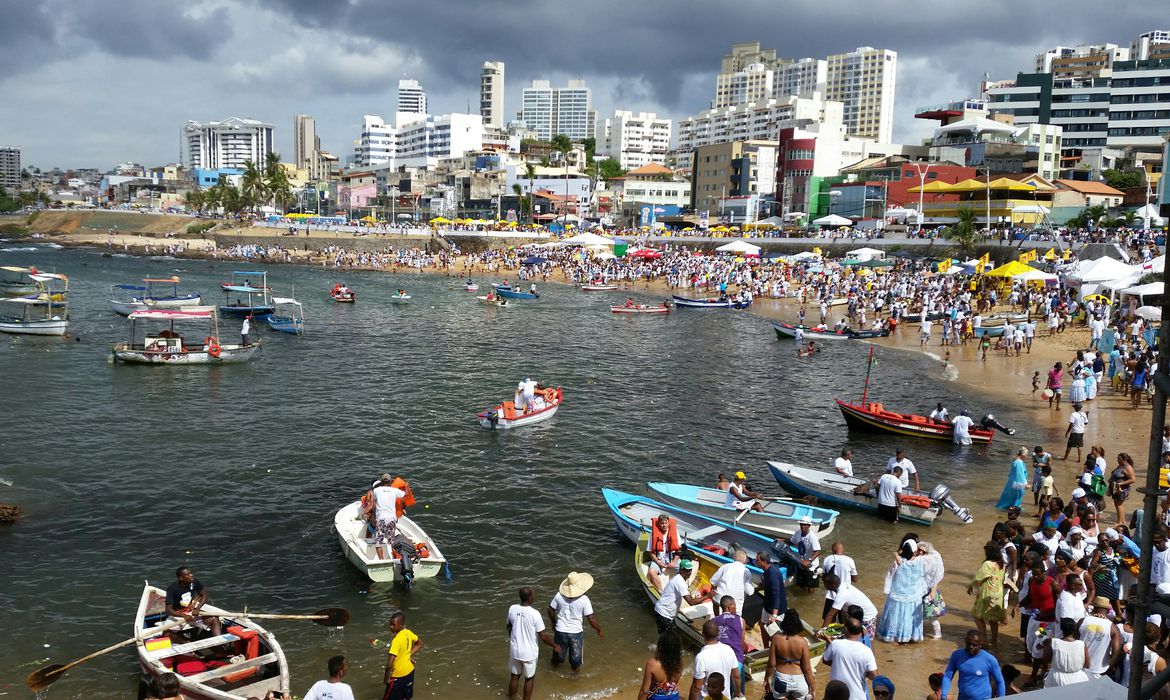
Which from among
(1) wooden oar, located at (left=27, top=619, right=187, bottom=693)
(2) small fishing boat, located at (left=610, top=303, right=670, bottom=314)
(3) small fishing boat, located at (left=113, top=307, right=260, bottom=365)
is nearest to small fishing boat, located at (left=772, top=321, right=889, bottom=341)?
(2) small fishing boat, located at (left=610, top=303, right=670, bottom=314)

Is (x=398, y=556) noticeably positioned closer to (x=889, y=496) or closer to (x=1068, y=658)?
(x=889, y=496)

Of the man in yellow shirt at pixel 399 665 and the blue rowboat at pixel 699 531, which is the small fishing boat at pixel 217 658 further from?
the blue rowboat at pixel 699 531

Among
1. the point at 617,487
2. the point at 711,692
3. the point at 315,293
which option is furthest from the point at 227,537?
the point at 315,293

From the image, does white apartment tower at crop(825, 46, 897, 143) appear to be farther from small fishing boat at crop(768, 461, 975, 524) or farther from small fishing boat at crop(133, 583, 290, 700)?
small fishing boat at crop(133, 583, 290, 700)

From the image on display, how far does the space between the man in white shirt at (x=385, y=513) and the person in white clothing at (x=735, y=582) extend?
6566 mm

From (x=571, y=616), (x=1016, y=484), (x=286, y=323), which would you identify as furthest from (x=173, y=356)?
→ (x=1016, y=484)

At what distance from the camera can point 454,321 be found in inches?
2142

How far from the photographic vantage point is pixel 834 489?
19562 millimetres

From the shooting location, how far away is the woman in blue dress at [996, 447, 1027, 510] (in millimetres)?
18141

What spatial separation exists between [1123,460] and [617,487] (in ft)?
38.2

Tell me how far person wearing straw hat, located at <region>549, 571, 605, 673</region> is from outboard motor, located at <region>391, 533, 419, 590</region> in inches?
157

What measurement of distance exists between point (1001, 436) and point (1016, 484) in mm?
8636

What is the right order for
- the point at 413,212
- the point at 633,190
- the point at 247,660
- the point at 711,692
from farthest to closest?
the point at 413,212 → the point at 633,190 → the point at 247,660 → the point at 711,692

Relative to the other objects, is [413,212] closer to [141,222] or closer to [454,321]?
[141,222]
